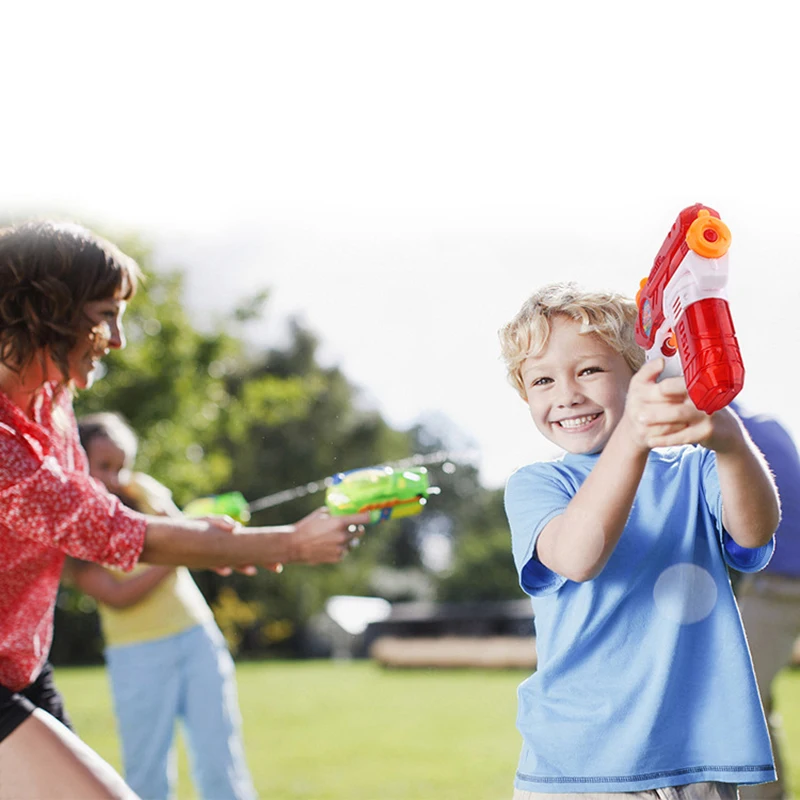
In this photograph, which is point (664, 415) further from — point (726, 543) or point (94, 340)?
point (94, 340)

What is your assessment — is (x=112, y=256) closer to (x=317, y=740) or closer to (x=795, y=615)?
(x=795, y=615)

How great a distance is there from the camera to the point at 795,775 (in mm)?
5500

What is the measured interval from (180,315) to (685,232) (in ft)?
49.1

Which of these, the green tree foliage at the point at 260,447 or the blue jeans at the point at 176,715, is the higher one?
the blue jeans at the point at 176,715

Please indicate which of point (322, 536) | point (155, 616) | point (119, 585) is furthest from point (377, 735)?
point (322, 536)

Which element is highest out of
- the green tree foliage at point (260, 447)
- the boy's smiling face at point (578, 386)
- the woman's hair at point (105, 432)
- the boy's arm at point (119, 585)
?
the boy's smiling face at point (578, 386)

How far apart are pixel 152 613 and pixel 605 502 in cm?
287

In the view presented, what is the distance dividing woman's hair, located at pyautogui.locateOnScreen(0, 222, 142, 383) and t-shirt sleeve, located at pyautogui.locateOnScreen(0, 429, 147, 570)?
25 centimetres

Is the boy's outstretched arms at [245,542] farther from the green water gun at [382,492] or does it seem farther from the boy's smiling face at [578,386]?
the boy's smiling face at [578,386]

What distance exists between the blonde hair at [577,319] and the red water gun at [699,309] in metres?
0.22

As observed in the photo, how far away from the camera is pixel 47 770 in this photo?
2152 mm

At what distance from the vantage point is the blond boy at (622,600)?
176 cm

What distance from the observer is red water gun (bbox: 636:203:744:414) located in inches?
53.1

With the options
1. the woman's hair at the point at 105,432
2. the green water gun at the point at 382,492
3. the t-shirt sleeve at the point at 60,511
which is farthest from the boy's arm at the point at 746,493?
the woman's hair at the point at 105,432
